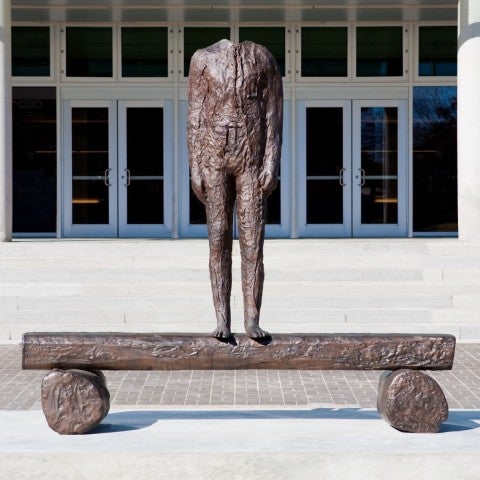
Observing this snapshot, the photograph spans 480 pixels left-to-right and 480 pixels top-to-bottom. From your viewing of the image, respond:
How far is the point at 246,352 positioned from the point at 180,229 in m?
12.3

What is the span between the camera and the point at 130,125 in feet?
62.9

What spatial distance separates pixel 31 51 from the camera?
62.8 feet

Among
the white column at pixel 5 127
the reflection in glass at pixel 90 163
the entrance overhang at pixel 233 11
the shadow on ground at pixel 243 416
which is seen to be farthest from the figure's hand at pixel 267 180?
the reflection in glass at pixel 90 163

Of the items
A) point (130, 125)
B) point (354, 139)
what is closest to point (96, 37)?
point (130, 125)

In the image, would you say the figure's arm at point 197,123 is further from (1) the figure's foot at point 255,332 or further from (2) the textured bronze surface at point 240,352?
(2) the textured bronze surface at point 240,352

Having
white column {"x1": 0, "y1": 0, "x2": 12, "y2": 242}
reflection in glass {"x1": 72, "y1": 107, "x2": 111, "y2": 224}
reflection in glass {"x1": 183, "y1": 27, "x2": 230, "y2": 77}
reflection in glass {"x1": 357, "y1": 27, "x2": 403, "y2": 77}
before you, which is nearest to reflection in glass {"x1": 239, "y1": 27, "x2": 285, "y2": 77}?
reflection in glass {"x1": 183, "y1": 27, "x2": 230, "y2": 77}

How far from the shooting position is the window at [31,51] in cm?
1912

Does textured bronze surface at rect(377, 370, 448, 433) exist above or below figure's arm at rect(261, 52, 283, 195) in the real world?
below

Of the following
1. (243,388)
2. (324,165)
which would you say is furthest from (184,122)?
(243,388)

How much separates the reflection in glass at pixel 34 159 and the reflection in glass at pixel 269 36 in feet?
11.9

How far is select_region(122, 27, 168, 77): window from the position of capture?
19.2 metres

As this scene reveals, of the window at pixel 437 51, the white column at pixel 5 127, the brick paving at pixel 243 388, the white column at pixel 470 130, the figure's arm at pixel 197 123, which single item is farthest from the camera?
the window at pixel 437 51

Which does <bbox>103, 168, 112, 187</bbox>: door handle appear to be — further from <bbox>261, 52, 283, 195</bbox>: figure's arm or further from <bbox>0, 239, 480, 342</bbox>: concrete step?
<bbox>261, 52, 283, 195</bbox>: figure's arm

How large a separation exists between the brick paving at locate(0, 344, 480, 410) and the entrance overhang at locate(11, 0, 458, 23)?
320 inches
